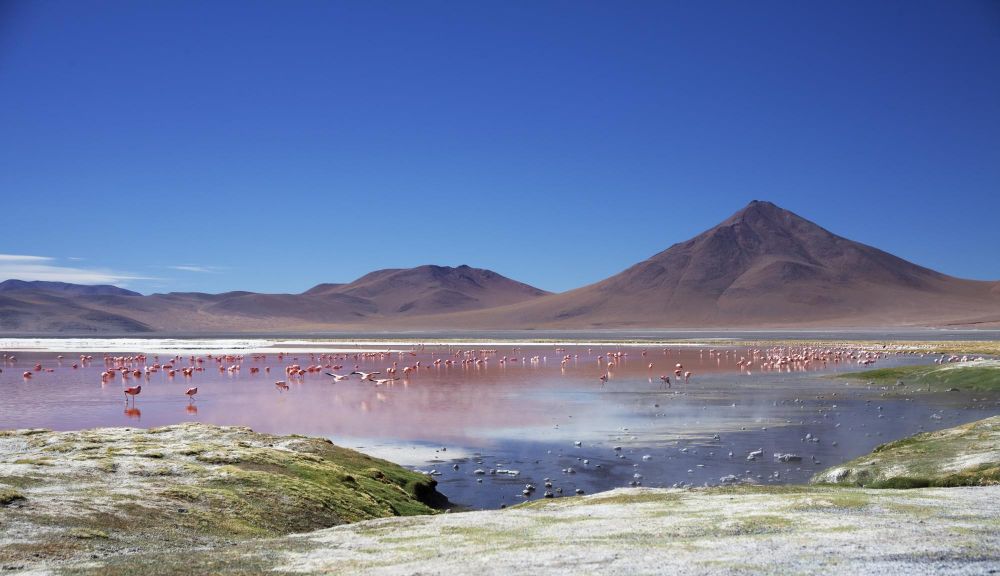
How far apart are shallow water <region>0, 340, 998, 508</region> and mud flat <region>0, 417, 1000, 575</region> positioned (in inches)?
146

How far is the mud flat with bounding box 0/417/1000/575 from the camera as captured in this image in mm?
8469

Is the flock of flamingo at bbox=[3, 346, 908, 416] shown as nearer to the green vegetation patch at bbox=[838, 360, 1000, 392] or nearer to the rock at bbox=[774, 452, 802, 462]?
the green vegetation patch at bbox=[838, 360, 1000, 392]

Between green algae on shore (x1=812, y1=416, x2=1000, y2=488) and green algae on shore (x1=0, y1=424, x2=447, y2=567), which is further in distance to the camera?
green algae on shore (x1=812, y1=416, x2=1000, y2=488)

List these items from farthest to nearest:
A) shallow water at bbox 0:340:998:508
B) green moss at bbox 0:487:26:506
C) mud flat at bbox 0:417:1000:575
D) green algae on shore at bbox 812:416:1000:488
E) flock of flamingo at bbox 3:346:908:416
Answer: flock of flamingo at bbox 3:346:908:416, shallow water at bbox 0:340:998:508, green algae on shore at bbox 812:416:1000:488, green moss at bbox 0:487:26:506, mud flat at bbox 0:417:1000:575

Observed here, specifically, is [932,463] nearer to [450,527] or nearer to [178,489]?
[450,527]

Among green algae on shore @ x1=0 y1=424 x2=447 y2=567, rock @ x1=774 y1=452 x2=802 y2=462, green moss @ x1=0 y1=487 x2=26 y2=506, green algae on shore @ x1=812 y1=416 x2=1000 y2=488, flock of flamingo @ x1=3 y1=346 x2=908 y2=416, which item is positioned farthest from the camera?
flock of flamingo @ x1=3 y1=346 x2=908 y2=416

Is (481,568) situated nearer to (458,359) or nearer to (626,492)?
(626,492)

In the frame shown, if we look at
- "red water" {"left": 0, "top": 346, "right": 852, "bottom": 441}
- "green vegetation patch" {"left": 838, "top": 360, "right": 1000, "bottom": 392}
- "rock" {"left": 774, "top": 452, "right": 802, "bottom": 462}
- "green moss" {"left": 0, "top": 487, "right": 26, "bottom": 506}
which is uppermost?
"green vegetation patch" {"left": 838, "top": 360, "right": 1000, "bottom": 392}

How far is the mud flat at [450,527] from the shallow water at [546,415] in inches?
146

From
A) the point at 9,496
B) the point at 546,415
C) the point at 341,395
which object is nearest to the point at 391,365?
the point at 341,395

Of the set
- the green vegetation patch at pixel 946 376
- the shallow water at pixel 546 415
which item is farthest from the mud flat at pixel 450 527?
the green vegetation patch at pixel 946 376

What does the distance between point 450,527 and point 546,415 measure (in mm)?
17498

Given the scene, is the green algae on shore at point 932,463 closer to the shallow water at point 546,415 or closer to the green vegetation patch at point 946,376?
the shallow water at point 546,415

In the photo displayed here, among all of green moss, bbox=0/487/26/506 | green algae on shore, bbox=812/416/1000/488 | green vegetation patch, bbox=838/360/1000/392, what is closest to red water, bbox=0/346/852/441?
green vegetation patch, bbox=838/360/1000/392
